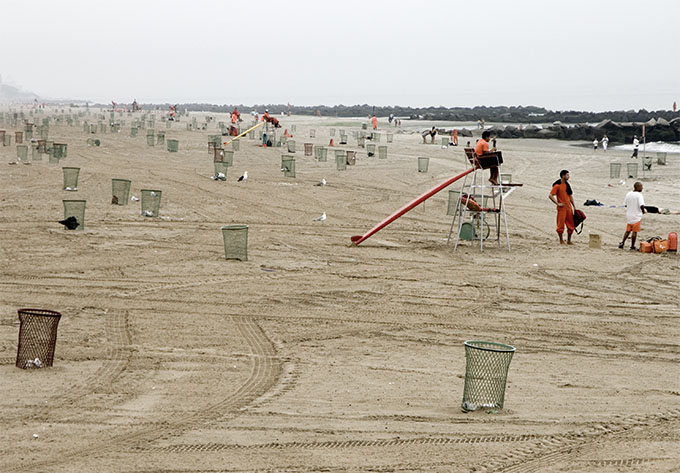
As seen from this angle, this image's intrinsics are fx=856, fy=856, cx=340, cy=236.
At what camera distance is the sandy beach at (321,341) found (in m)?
6.31

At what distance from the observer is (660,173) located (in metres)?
33.3

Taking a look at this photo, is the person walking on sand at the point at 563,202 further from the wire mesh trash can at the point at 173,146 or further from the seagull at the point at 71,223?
the wire mesh trash can at the point at 173,146

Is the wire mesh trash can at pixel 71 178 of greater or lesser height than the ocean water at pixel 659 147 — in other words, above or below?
below

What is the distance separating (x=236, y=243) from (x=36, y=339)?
6.20m

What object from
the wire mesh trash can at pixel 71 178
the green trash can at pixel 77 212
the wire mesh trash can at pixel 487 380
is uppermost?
the wire mesh trash can at pixel 71 178

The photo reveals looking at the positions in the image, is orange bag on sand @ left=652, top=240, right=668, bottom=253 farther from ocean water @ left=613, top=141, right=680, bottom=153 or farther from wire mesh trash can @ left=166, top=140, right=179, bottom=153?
ocean water @ left=613, top=141, right=680, bottom=153

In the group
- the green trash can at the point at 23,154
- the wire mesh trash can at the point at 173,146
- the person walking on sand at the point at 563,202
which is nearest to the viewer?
the person walking on sand at the point at 563,202

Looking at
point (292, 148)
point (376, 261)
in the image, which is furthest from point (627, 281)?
point (292, 148)

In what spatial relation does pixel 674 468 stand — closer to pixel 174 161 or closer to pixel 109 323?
pixel 109 323

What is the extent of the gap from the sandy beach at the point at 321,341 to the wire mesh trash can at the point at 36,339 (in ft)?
0.65

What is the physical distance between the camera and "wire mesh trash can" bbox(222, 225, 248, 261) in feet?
46.1

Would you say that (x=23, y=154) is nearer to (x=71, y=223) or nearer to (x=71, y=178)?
(x=71, y=178)

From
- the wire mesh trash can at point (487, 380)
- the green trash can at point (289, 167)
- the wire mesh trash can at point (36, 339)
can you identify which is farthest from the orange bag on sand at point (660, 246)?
the green trash can at point (289, 167)

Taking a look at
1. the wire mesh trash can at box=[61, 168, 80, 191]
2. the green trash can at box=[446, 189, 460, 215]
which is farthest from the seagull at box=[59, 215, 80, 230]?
the green trash can at box=[446, 189, 460, 215]
